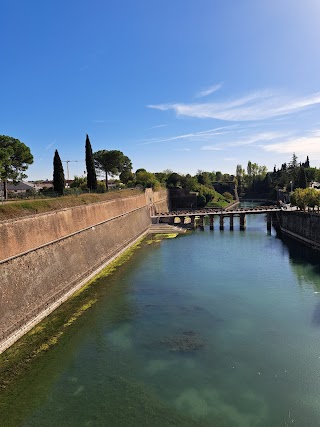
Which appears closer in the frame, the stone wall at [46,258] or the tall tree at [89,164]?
the stone wall at [46,258]

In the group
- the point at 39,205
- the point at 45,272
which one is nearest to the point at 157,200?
the point at 39,205

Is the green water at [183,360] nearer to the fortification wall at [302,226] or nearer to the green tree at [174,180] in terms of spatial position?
the fortification wall at [302,226]

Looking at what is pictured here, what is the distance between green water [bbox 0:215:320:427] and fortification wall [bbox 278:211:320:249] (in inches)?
410

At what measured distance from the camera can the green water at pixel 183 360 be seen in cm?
979

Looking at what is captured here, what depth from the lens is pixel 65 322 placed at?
15.6 meters

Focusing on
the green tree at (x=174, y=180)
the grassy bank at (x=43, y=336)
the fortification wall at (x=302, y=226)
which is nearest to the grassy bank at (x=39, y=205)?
the grassy bank at (x=43, y=336)

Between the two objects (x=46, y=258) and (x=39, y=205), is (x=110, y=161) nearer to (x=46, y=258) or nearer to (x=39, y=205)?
(x=39, y=205)

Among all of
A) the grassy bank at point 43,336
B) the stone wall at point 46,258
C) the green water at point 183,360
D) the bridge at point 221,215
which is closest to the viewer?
the green water at point 183,360

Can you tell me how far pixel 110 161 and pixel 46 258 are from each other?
37.2m

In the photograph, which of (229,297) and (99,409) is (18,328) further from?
(229,297)

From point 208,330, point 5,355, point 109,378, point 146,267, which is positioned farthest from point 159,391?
point 146,267

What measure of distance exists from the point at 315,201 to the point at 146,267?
20.7 meters

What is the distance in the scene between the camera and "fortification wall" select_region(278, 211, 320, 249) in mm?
31513

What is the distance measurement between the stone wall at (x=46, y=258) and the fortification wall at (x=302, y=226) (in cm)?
1842
